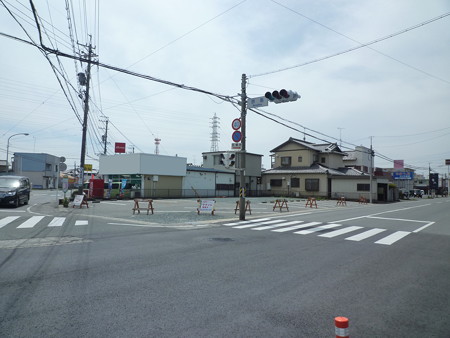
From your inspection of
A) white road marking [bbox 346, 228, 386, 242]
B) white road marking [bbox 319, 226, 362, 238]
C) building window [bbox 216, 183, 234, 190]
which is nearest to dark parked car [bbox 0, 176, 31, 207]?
white road marking [bbox 319, 226, 362, 238]

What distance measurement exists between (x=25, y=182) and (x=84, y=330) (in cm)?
2048

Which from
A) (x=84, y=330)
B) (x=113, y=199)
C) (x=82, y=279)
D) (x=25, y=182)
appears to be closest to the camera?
(x=84, y=330)

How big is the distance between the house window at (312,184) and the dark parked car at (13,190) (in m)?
35.8

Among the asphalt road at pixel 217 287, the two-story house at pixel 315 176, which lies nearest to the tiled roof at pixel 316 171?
the two-story house at pixel 315 176

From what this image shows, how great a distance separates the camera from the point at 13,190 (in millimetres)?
17688

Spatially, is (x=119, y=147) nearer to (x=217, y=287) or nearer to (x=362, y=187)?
(x=362, y=187)

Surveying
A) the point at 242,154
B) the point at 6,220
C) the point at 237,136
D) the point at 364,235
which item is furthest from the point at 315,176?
the point at 6,220

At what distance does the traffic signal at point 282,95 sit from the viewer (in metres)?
13.6

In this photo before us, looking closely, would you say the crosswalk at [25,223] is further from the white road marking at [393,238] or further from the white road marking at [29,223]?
the white road marking at [393,238]

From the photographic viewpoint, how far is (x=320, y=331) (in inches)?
142

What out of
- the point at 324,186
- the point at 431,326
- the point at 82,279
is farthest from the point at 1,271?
the point at 324,186

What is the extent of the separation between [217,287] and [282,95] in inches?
414

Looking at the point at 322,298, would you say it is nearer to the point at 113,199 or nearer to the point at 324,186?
the point at 113,199

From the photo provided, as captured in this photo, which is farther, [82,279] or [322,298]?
[82,279]
